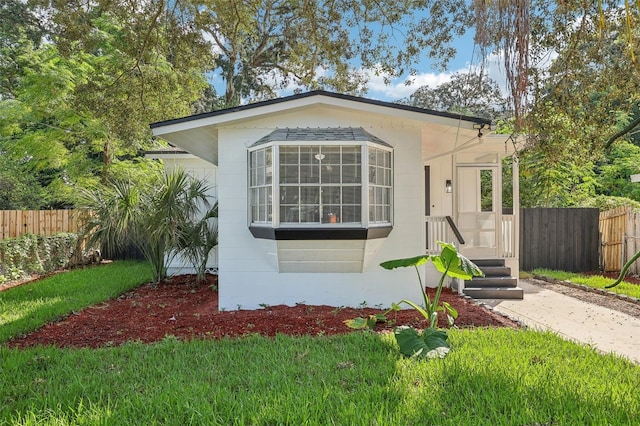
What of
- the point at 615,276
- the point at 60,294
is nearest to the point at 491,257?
the point at 615,276

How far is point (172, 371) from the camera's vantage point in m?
3.88

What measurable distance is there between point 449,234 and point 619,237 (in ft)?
19.1

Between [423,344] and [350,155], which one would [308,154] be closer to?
[350,155]

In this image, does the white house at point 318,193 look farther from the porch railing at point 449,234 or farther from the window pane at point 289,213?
the porch railing at point 449,234

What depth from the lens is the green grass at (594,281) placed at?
28.6ft

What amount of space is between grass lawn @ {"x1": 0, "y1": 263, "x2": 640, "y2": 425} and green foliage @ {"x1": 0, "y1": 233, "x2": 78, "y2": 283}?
6.92 metres

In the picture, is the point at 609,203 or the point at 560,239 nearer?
the point at 560,239

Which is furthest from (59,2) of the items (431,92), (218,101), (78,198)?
(431,92)

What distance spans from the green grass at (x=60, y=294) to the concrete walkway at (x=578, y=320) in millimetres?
7012

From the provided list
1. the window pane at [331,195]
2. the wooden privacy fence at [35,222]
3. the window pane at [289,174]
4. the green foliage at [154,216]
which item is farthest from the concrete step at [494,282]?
the wooden privacy fence at [35,222]

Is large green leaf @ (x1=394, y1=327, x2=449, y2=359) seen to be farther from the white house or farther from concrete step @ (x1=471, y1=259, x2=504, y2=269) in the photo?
concrete step @ (x1=471, y1=259, x2=504, y2=269)

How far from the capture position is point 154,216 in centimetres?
862

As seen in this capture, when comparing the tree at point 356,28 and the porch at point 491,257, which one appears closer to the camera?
the porch at point 491,257

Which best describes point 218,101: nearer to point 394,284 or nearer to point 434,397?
point 394,284
